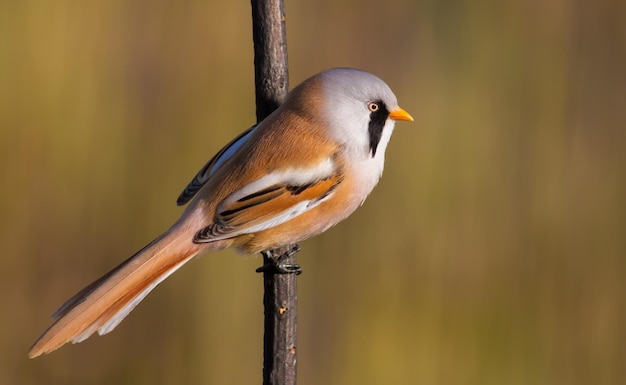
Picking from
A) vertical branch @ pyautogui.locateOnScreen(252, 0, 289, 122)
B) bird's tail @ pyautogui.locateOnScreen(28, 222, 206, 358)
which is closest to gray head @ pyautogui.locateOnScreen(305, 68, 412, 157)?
vertical branch @ pyautogui.locateOnScreen(252, 0, 289, 122)

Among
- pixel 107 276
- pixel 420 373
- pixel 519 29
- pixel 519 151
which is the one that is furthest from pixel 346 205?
pixel 519 29

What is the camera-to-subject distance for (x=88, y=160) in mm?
3672

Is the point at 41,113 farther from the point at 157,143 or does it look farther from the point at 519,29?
the point at 519,29

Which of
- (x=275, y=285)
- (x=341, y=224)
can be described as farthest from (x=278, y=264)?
(x=341, y=224)

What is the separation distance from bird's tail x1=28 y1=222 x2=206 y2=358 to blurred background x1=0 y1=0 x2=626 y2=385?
0.89 m

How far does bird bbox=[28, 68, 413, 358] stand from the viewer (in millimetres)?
2646

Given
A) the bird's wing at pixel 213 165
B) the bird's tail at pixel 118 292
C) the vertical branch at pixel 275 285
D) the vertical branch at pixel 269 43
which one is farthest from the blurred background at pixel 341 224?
the vertical branch at pixel 269 43

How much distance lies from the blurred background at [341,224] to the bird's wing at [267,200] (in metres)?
0.93

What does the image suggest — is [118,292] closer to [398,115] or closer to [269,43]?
[269,43]

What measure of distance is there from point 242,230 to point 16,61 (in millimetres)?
1498

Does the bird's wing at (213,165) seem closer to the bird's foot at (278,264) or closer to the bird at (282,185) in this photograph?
the bird at (282,185)

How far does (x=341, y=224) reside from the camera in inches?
147

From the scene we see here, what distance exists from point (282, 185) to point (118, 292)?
0.55m

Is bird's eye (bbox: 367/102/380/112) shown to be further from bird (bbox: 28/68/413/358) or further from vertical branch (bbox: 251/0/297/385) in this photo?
vertical branch (bbox: 251/0/297/385)
